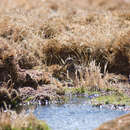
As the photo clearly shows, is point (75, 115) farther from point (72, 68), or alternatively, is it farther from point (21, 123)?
point (72, 68)

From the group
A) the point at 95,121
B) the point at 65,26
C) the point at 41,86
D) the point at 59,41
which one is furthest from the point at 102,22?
the point at 95,121

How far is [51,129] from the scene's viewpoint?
1127 centimetres

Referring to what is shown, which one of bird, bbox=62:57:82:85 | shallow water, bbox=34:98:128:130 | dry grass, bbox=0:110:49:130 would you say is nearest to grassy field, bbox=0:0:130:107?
bird, bbox=62:57:82:85

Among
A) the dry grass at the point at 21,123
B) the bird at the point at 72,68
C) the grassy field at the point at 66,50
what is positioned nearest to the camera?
the dry grass at the point at 21,123

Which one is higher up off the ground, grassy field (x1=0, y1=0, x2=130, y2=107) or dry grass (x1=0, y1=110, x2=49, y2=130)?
grassy field (x1=0, y1=0, x2=130, y2=107)

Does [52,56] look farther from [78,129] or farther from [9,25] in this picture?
[78,129]

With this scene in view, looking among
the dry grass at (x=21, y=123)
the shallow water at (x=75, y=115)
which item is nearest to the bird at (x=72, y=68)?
the shallow water at (x=75, y=115)

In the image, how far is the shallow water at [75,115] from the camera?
1174 cm

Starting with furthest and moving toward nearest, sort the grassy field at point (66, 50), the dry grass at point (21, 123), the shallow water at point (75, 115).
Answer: the grassy field at point (66, 50)
the shallow water at point (75, 115)
the dry grass at point (21, 123)

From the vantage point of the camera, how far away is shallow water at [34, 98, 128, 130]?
11738mm

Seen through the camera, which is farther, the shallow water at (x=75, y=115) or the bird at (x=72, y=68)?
the bird at (x=72, y=68)

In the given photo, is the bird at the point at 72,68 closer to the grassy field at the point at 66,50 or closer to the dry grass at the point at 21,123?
the grassy field at the point at 66,50

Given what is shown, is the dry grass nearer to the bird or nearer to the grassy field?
the grassy field

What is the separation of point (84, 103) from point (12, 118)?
3.21 m
